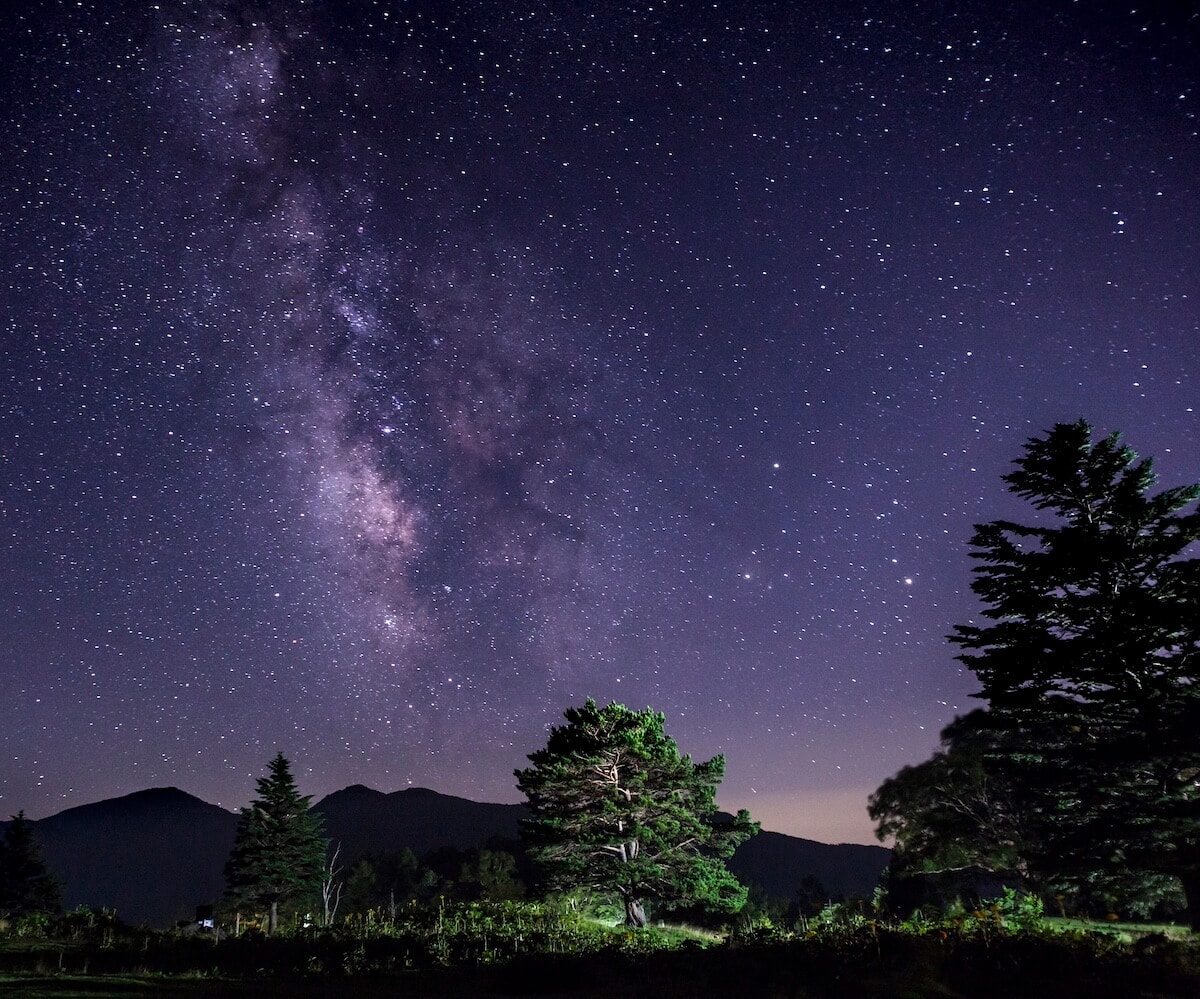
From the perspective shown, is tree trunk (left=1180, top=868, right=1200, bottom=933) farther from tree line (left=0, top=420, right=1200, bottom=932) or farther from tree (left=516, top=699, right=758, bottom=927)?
tree (left=516, top=699, right=758, bottom=927)

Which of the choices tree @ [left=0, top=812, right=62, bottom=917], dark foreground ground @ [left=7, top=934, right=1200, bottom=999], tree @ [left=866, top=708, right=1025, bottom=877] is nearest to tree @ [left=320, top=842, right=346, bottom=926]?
tree @ [left=0, top=812, right=62, bottom=917]

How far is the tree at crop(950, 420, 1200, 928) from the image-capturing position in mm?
14188

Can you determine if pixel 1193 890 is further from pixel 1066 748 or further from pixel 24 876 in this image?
pixel 24 876

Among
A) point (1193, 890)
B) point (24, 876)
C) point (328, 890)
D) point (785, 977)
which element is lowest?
point (328, 890)

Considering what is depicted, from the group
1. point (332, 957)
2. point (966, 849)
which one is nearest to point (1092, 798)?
point (966, 849)

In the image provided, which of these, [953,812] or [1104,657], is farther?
[953,812]

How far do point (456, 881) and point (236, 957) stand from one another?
6805 cm

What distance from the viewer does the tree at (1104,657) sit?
1419 cm

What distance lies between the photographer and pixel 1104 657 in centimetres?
1580

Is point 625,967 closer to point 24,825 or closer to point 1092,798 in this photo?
point 1092,798

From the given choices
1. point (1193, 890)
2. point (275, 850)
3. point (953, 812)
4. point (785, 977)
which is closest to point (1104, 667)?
point (1193, 890)

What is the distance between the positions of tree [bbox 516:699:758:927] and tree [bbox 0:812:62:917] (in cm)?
3871

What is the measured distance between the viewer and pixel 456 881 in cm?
7575

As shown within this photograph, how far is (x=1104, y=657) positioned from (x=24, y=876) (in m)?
60.8
